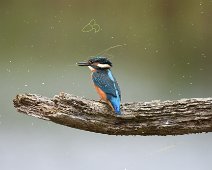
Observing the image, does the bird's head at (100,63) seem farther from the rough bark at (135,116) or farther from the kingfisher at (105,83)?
the rough bark at (135,116)

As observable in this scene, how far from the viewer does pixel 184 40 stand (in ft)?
6.32

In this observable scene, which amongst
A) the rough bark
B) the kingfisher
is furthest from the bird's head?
the rough bark

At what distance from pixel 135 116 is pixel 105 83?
110mm

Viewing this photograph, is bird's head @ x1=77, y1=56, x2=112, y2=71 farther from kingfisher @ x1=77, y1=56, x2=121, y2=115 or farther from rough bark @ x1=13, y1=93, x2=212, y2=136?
rough bark @ x1=13, y1=93, x2=212, y2=136

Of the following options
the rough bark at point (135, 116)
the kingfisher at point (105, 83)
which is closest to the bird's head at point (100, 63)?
the kingfisher at point (105, 83)

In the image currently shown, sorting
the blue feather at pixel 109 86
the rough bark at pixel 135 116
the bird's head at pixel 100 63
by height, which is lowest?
the rough bark at pixel 135 116

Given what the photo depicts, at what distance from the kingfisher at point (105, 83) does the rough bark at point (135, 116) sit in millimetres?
20

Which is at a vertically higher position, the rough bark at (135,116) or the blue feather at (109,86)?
the blue feather at (109,86)

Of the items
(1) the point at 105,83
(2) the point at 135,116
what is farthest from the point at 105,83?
(2) the point at 135,116

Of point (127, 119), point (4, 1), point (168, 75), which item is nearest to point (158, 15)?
point (168, 75)

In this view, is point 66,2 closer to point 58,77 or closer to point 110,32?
point 110,32


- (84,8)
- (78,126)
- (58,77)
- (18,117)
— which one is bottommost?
(78,126)

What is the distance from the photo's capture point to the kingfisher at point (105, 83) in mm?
1143

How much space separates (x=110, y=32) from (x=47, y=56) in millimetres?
253
